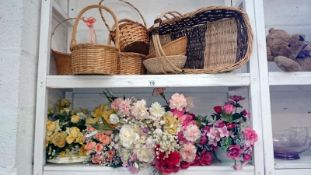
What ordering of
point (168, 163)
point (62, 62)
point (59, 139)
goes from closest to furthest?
point (168, 163)
point (59, 139)
point (62, 62)

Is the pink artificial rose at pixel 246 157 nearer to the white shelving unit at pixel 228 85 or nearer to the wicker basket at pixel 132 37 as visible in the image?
the white shelving unit at pixel 228 85

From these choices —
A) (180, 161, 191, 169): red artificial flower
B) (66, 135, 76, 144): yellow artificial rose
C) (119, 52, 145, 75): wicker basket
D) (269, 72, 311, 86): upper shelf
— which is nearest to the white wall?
(66, 135, 76, 144): yellow artificial rose

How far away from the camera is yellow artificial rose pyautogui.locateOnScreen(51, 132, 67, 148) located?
1.08m

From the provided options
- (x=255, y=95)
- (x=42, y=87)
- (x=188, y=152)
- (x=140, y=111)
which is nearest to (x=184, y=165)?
(x=188, y=152)

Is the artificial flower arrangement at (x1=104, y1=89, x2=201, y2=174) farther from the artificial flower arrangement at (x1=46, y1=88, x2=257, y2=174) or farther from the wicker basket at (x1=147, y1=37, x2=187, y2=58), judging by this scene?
the wicker basket at (x1=147, y1=37, x2=187, y2=58)

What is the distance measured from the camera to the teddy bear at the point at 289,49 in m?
1.13

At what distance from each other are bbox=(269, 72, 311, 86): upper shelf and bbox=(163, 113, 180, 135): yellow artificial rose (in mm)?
416

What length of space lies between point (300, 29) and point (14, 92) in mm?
1422

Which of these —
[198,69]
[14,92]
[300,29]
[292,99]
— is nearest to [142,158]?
[198,69]

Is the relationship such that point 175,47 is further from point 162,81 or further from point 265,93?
point 265,93

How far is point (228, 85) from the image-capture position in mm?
1073

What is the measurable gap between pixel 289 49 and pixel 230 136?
0.47 m

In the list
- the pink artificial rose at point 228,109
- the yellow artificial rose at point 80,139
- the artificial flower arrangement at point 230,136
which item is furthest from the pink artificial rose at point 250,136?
the yellow artificial rose at point 80,139

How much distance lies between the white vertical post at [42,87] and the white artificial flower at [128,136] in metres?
0.33
